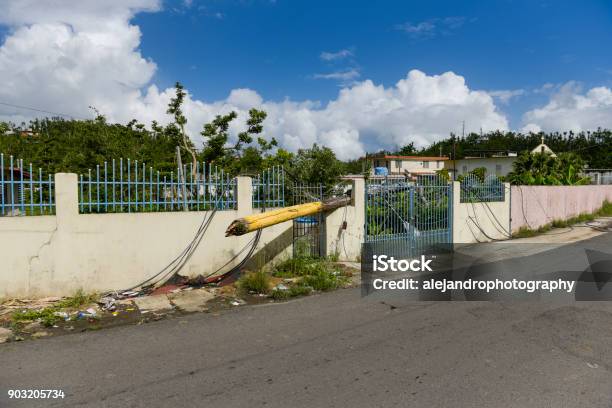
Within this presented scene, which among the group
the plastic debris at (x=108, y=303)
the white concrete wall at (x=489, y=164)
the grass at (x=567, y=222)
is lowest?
the plastic debris at (x=108, y=303)

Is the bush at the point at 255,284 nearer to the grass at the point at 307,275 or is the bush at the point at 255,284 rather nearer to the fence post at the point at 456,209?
the grass at the point at 307,275

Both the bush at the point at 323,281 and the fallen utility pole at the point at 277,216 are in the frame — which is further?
the bush at the point at 323,281

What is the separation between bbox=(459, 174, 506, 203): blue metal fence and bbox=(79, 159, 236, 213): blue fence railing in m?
7.56

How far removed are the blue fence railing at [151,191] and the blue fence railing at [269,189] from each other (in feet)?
1.79

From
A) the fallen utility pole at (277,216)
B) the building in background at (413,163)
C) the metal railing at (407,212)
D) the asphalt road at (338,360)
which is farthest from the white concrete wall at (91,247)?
the building in background at (413,163)

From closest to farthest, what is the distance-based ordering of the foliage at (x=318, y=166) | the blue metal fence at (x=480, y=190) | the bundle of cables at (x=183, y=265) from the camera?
1. the bundle of cables at (x=183, y=265)
2. the blue metal fence at (x=480, y=190)
3. the foliage at (x=318, y=166)

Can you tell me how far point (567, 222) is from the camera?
699 inches

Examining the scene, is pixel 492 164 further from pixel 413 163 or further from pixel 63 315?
pixel 63 315

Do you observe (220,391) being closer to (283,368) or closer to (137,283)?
(283,368)

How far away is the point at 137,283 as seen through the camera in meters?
7.08

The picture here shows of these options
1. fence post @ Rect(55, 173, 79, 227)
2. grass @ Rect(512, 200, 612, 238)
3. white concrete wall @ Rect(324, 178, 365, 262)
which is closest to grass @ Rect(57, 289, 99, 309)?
fence post @ Rect(55, 173, 79, 227)

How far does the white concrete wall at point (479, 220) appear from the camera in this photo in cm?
1183

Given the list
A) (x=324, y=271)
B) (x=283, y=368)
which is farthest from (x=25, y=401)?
(x=324, y=271)

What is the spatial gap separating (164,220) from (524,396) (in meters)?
5.91
